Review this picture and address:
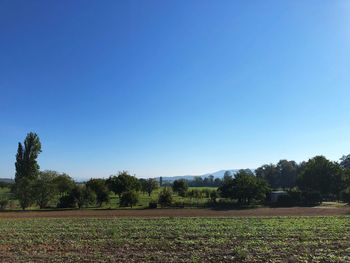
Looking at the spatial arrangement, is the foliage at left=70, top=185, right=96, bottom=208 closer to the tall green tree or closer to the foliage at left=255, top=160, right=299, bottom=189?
the tall green tree

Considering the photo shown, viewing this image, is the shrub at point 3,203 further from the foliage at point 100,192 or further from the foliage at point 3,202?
the foliage at point 100,192

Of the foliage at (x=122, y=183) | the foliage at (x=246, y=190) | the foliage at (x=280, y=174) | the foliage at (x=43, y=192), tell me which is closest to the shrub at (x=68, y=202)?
the foliage at (x=43, y=192)

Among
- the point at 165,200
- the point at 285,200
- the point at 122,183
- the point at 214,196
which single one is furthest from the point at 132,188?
the point at 285,200

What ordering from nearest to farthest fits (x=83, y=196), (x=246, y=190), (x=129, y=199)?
(x=83, y=196) → (x=129, y=199) → (x=246, y=190)

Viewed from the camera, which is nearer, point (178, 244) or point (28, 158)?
point (178, 244)

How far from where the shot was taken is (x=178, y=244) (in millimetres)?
19844

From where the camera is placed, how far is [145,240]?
21.2 meters

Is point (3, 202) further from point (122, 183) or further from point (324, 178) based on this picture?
point (324, 178)

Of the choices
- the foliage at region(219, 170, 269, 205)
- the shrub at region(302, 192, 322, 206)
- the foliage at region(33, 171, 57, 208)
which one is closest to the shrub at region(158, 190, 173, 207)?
the foliage at region(219, 170, 269, 205)

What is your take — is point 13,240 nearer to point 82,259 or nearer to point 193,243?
point 82,259

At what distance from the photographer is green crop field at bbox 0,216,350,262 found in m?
16.3

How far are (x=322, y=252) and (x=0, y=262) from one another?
14.3 metres

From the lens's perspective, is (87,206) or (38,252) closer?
(38,252)

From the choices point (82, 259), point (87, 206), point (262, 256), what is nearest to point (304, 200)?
point (87, 206)
